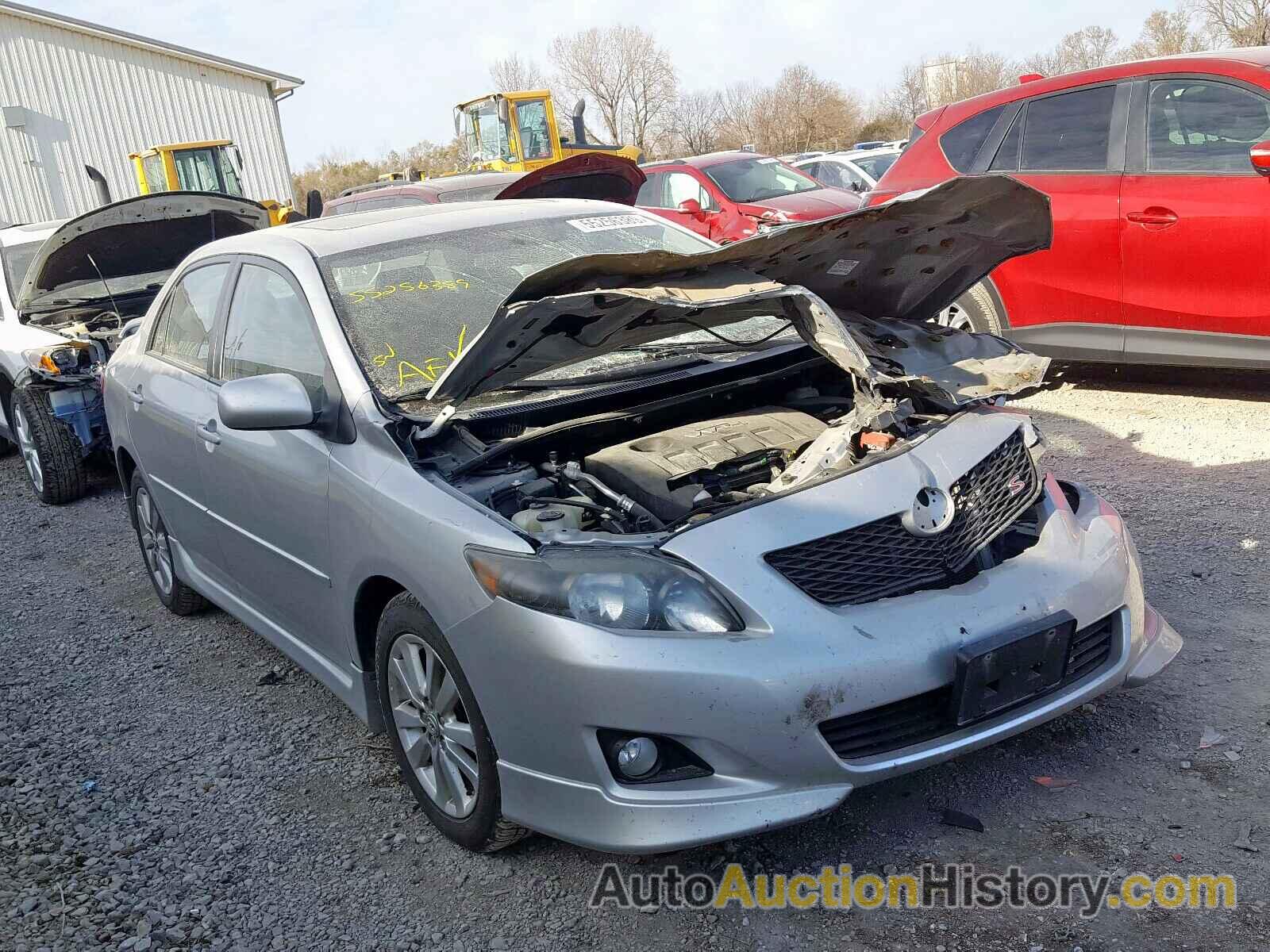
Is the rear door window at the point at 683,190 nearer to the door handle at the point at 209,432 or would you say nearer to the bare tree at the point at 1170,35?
the door handle at the point at 209,432

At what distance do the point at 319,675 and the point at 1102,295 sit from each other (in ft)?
15.2

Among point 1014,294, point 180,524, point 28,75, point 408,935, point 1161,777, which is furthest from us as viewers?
point 28,75

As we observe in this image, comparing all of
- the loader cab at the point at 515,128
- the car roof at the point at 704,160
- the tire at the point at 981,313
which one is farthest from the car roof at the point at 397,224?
the loader cab at the point at 515,128

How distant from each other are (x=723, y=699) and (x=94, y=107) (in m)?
30.7

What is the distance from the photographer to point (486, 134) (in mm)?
18844

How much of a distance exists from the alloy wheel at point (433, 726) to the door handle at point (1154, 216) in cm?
471

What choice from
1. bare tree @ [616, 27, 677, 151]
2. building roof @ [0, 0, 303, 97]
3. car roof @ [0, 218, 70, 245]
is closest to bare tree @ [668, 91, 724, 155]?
bare tree @ [616, 27, 677, 151]

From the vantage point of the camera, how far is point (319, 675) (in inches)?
137

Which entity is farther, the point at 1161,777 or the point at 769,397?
the point at 769,397

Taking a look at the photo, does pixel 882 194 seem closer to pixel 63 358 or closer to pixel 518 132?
pixel 63 358

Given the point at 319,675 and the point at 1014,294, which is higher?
the point at 1014,294

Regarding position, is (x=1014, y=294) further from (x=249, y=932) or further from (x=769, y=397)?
(x=249, y=932)

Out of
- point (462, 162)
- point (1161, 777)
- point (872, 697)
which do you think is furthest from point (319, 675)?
point (462, 162)

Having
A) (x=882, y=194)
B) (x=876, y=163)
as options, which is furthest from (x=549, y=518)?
(x=876, y=163)
